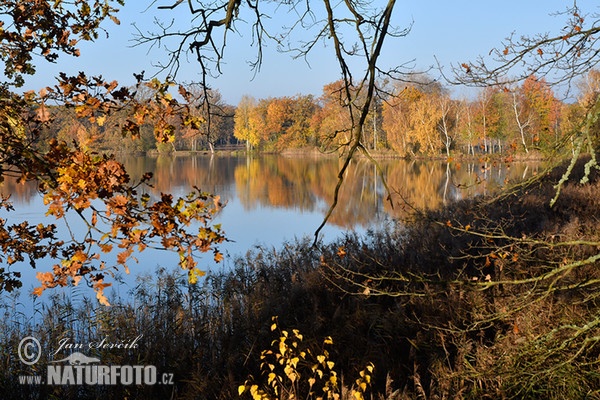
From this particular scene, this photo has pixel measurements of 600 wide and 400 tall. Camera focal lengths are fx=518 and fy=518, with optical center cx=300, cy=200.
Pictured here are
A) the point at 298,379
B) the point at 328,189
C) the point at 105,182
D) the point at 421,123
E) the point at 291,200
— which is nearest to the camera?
the point at 105,182

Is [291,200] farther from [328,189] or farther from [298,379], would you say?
[298,379]

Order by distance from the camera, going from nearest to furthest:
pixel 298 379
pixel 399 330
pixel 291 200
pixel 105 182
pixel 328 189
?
1. pixel 105 182
2. pixel 298 379
3. pixel 399 330
4. pixel 291 200
5. pixel 328 189

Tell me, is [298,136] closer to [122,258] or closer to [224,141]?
[224,141]

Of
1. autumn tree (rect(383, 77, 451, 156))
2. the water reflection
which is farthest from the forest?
autumn tree (rect(383, 77, 451, 156))

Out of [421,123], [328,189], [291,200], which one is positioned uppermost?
[421,123]

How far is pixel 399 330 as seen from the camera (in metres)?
6.23

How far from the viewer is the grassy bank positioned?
165 inches

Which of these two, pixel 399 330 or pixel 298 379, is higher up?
pixel 298 379

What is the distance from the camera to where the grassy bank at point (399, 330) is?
4.18 metres

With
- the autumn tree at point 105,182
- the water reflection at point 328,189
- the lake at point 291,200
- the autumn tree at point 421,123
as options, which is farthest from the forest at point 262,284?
the autumn tree at point 421,123

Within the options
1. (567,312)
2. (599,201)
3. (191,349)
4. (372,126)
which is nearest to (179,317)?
(191,349)

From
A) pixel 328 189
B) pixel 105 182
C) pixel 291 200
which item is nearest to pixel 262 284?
pixel 105 182

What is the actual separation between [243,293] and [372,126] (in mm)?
52798

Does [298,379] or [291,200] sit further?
[291,200]
